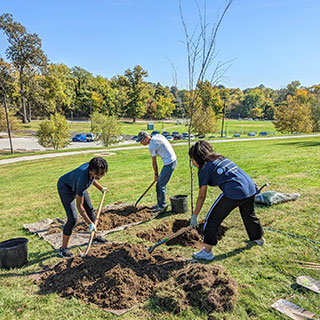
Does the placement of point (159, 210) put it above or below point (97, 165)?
below

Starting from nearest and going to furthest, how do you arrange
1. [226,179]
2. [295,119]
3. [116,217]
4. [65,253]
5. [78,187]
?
[226,179], [78,187], [65,253], [116,217], [295,119]

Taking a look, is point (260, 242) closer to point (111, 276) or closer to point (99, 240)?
point (111, 276)

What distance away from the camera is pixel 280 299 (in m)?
2.93

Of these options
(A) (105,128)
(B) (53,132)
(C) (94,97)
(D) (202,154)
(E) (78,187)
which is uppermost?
(C) (94,97)

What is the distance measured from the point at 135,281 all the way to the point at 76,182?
155cm

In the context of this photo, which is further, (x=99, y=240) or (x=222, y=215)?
(x=99, y=240)

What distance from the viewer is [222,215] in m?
3.57

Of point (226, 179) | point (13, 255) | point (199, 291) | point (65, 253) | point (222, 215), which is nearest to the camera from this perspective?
point (199, 291)

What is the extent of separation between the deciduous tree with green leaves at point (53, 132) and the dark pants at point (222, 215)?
23.6 metres

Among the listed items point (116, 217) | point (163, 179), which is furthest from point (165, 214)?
point (116, 217)

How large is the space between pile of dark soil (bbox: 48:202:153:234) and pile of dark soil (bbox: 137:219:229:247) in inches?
25.4

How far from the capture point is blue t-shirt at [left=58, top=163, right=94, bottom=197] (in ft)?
12.2

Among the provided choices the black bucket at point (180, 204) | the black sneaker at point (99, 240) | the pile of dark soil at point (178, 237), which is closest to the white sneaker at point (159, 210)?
the black bucket at point (180, 204)

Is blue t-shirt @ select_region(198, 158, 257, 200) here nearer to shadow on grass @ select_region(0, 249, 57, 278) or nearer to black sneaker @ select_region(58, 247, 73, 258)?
black sneaker @ select_region(58, 247, 73, 258)
